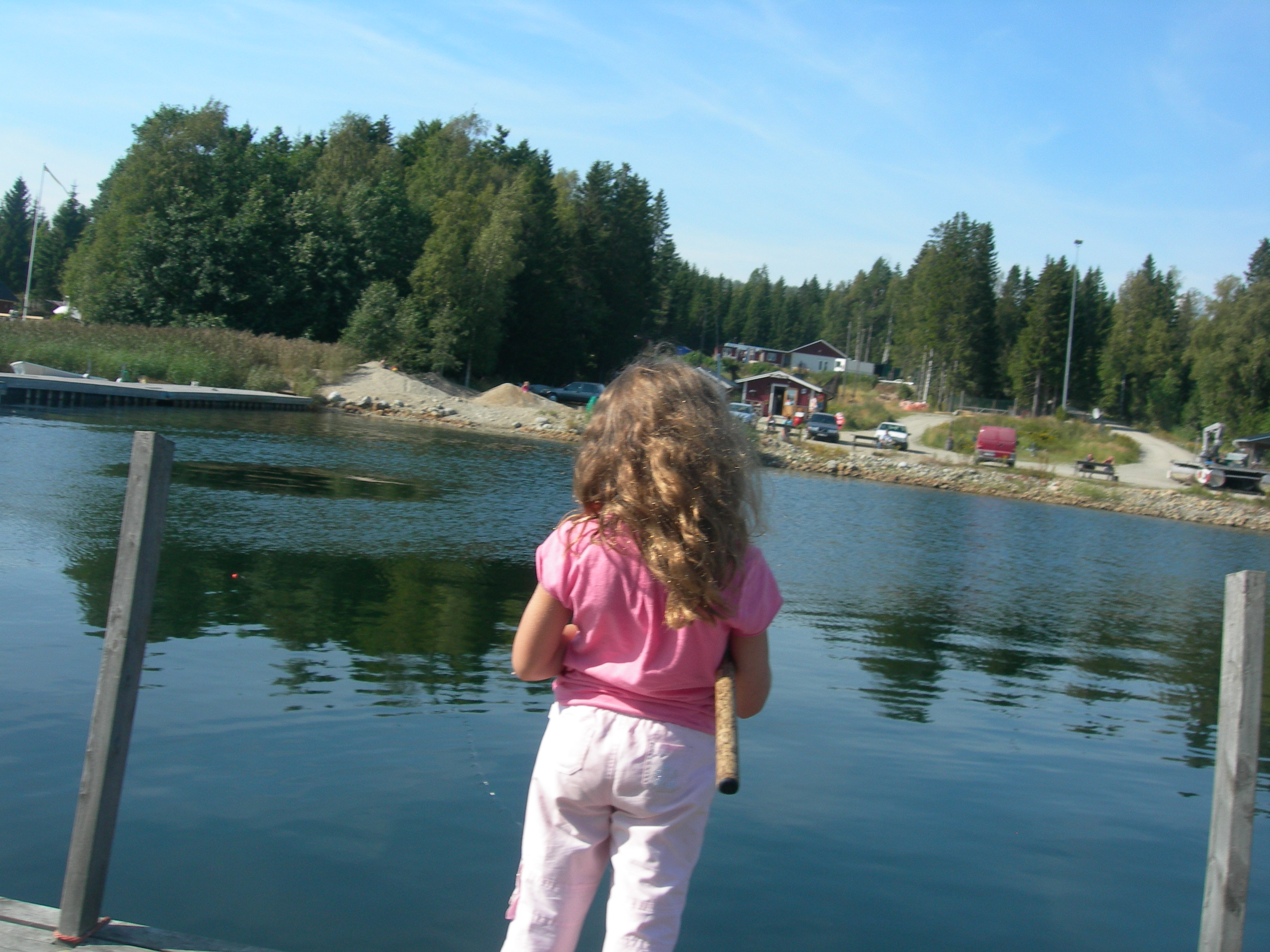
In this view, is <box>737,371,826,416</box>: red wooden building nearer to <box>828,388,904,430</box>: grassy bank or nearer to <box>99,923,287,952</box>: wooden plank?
<box>828,388,904,430</box>: grassy bank

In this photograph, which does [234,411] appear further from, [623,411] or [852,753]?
[623,411]

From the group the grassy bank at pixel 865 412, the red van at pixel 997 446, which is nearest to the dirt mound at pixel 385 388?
the red van at pixel 997 446

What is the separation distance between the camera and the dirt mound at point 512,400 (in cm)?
5291

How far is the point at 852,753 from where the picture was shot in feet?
22.1

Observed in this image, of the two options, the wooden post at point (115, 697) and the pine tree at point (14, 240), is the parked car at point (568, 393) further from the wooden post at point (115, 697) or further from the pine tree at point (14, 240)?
the pine tree at point (14, 240)

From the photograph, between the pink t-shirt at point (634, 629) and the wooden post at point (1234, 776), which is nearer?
the pink t-shirt at point (634, 629)

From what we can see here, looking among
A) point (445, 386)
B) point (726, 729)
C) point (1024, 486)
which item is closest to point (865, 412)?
point (1024, 486)

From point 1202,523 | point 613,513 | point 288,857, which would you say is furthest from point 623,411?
point 1202,523

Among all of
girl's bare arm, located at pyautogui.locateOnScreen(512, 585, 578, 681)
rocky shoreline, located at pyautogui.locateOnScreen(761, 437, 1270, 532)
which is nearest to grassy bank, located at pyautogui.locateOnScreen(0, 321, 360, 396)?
rocky shoreline, located at pyautogui.locateOnScreen(761, 437, 1270, 532)

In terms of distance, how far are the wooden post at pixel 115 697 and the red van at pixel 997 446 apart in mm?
50509

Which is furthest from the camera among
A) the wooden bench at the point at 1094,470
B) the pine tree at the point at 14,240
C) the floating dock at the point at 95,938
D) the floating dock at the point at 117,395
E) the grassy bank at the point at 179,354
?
the pine tree at the point at 14,240

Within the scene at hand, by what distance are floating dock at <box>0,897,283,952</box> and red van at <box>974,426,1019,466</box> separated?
50492mm

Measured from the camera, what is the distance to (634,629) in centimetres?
243

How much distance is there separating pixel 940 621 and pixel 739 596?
1165cm
